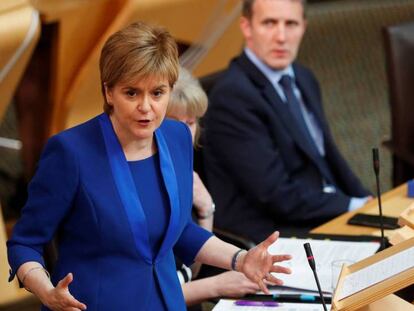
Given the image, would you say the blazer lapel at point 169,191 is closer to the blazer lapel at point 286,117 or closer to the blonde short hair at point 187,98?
the blonde short hair at point 187,98

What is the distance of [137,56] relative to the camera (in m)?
1.96

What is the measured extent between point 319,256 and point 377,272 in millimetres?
674

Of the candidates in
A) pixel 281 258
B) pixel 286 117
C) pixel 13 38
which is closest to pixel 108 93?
pixel 281 258

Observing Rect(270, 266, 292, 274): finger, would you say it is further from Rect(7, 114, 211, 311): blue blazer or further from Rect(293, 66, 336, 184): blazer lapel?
Rect(293, 66, 336, 184): blazer lapel

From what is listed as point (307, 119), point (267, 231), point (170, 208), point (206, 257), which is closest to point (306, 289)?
point (206, 257)

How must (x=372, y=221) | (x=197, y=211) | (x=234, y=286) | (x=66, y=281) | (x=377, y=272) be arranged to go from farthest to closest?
(x=372, y=221)
(x=197, y=211)
(x=234, y=286)
(x=377, y=272)
(x=66, y=281)

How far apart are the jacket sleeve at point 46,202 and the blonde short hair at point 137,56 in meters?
0.18

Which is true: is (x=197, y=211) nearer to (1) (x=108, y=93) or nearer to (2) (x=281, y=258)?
(2) (x=281, y=258)

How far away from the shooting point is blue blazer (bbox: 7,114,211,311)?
6.66 feet

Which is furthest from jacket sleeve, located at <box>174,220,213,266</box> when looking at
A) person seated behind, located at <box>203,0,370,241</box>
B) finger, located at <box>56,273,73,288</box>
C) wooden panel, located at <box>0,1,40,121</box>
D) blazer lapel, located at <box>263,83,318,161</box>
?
wooden panel, located at <box>0,1,40,121</box>

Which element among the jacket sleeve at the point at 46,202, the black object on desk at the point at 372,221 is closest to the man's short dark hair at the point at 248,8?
the black object on desk at the point at 372,221

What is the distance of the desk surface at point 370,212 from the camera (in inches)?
117

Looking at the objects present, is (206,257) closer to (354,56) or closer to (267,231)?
(267,231)

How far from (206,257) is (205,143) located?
3.98 ft
